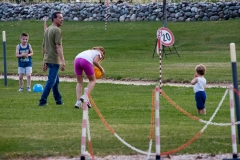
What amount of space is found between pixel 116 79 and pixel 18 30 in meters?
26.6

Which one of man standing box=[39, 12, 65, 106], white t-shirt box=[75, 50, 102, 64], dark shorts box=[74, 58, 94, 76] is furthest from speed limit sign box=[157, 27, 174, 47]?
dark shorts box=[74, 58, 94, 76]

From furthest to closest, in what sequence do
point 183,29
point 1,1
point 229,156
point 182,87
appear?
1. point 1,1
2. point 183,29
3. point 182,87
4. point 229,156

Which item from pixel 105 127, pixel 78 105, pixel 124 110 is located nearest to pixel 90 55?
pixel 78 105

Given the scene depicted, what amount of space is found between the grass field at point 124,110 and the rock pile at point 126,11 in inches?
307

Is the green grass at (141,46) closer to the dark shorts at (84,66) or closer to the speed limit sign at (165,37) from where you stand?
the speed limit sign at (165,37)

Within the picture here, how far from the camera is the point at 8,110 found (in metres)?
17.1

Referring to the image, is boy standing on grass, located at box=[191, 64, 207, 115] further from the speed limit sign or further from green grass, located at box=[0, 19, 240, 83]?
green grass, located at box=[0, 19, 240, 83]

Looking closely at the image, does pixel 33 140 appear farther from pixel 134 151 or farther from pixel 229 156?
pixel 229 156

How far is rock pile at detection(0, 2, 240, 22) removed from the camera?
164 feet

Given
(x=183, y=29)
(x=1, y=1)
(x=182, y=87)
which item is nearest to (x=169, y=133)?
(x=182, y=87)

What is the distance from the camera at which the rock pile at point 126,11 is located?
164 feet

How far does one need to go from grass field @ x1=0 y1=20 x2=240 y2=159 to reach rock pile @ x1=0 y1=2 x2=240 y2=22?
7799mm

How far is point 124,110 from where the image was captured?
55.0 ft

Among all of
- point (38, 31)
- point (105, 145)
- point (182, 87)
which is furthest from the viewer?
point (38, 31)
